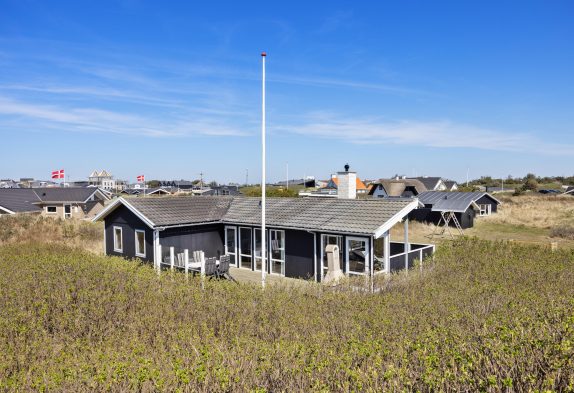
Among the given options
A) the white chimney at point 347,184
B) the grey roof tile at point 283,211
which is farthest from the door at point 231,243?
the white chimney at point 347,184

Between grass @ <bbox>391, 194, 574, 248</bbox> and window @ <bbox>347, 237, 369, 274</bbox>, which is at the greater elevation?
window @ <bbox>347, 237, 369, 274</bbox>

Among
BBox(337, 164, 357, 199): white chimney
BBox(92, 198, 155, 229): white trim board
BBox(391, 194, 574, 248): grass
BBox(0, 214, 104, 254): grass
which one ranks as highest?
BBox(337, 164, 357, 199): white chimney

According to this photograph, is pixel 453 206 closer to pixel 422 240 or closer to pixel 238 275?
pixel 422 240

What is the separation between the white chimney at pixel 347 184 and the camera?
18312 mm

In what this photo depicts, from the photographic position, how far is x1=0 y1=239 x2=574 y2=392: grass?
4828mm

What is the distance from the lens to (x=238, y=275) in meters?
17.2

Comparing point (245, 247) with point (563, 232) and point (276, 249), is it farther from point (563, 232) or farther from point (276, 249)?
point (563, 232)

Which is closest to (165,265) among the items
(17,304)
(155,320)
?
(17,304)

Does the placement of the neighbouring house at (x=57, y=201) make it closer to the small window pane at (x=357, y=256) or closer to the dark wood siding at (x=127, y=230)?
the dark wood siding at (x=127, y=230)

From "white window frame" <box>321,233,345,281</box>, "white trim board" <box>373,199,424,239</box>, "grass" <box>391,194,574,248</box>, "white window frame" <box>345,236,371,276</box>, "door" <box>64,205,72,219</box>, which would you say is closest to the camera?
"white trim board" <box>373,199,424,239</box>

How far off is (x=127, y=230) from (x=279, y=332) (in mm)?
13571

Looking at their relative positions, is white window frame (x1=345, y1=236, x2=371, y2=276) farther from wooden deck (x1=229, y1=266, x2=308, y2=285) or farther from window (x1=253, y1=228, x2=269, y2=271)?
window (x1=253, y1=228, x2=269, y2=271)

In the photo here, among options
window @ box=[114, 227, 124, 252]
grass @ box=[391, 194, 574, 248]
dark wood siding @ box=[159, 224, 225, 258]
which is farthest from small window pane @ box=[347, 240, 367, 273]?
grass @ box=[391, 194, 574, 248]

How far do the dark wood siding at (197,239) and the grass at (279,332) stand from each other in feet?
16.2
